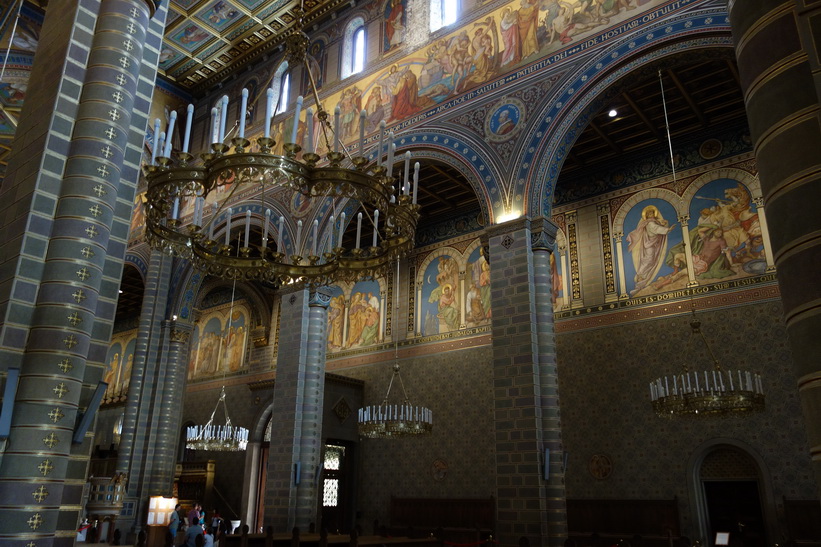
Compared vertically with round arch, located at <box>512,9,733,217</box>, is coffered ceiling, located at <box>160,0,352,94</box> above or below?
above

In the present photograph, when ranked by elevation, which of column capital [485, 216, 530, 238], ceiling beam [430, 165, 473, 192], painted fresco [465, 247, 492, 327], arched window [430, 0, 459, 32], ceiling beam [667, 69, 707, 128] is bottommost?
column capital [485, 216, 530, 238]

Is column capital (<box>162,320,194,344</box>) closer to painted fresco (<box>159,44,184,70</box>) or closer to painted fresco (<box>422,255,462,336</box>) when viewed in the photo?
painted fresco (<box>422,255,462,336</box>)

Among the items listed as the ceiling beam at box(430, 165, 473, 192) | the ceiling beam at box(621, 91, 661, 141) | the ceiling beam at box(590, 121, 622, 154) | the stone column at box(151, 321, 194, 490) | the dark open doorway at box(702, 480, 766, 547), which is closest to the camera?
the dark open doorway at box(702, 480, 766, 547)

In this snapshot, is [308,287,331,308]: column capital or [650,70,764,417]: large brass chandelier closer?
[650,70,764,417]: large brass chandelier

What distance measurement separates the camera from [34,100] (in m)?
6.50

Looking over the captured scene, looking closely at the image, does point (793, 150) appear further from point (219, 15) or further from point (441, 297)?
point (219, 15)

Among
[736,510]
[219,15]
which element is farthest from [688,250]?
[219,15]

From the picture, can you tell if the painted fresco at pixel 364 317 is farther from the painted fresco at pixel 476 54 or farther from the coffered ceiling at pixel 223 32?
the coffered ceiling at pixel 223 32

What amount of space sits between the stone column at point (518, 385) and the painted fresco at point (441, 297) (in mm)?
6180

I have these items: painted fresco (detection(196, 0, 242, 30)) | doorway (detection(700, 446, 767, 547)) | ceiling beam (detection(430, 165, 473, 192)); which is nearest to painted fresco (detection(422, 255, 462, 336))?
ceiling beam (detection(430, 165, 473, 192))

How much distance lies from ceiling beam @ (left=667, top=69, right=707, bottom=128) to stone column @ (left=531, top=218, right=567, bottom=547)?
13.9 ft

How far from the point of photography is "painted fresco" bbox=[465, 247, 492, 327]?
643 inches

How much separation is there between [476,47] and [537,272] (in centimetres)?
518

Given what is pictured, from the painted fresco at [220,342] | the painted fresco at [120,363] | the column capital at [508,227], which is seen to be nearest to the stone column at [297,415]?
the column capital at [508,227]
